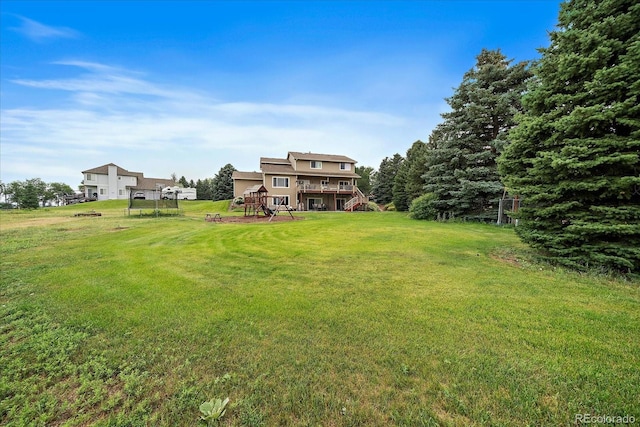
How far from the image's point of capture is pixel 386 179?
3953cm

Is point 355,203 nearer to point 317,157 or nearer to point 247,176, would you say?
point 317,157

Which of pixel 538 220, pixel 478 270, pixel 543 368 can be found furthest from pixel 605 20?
pixel 543 368

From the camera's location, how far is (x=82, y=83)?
16812mm

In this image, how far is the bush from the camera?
18.5m

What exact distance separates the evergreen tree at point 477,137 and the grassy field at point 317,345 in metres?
12.6

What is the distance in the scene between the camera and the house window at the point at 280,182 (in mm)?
30078

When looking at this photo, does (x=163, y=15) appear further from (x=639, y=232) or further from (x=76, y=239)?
(x=639, y=232)

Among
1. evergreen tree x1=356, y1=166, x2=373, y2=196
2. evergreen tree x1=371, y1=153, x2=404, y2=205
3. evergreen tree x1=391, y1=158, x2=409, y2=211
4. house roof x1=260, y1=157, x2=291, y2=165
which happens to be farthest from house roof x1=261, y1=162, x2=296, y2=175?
evergreen tree x1=356, y1=166, x2=373, y2=196

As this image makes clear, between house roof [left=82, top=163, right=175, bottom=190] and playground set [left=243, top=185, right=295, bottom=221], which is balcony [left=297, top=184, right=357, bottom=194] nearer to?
playground set [left=243, top=185, right=295, bottom=221]

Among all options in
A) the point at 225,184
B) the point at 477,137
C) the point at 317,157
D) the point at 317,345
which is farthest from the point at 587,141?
the point at 225,184

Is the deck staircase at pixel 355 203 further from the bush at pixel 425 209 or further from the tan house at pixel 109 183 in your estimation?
the tan house at pixel 109 183

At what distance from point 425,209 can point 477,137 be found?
658cm

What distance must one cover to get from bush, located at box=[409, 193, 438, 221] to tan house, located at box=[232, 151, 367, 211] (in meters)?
10.0

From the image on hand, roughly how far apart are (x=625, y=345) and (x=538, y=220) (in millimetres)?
5120
